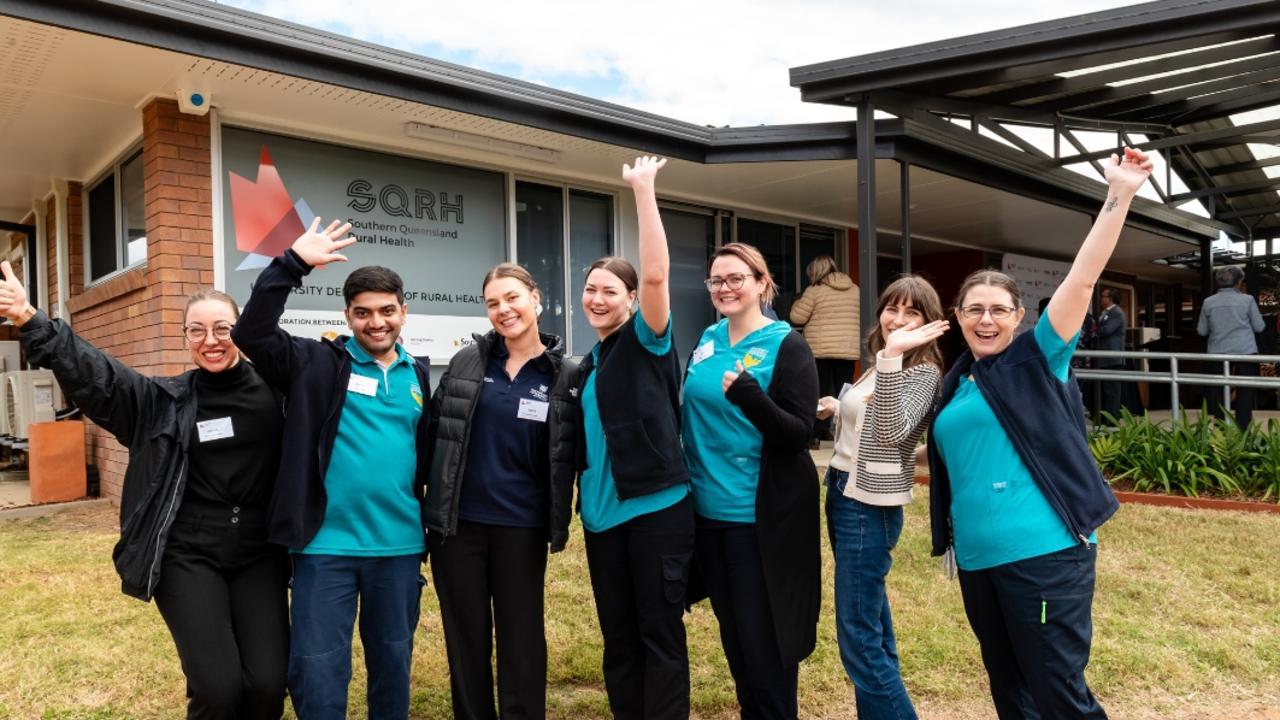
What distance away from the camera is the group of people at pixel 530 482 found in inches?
95.0

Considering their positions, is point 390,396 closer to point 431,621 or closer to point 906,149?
point 431,621

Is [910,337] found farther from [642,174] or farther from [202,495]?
[202,495]

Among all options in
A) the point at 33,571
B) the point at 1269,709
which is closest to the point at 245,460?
the point at 33,571

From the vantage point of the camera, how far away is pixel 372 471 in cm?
257

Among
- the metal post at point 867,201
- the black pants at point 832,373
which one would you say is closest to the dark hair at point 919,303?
the metal post at point 867,201

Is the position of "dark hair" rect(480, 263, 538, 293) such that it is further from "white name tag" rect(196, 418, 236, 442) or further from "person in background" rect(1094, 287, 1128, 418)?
"person in background" rect(1094, 287, 1128, 418)

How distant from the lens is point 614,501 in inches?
101

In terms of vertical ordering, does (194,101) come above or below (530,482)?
above

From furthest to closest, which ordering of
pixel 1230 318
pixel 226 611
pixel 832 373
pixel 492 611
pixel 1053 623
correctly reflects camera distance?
pixel 832 373 < pixel 1230 318 < pixel 492 611 < pixel 226 611 < pixel 1053 623

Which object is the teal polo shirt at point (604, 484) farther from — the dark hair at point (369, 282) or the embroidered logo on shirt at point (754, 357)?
the dark hair at point (369, 282)

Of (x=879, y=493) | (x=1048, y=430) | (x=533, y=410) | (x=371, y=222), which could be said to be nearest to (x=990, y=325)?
(x=1048, y=430)

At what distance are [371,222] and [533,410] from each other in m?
4.99

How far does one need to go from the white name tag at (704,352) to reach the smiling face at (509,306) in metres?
0.56

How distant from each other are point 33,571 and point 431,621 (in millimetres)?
2594
